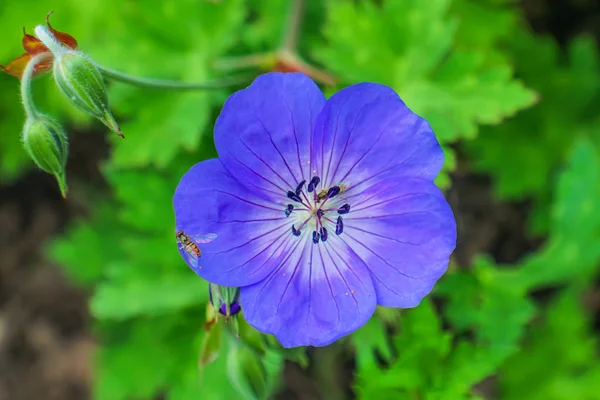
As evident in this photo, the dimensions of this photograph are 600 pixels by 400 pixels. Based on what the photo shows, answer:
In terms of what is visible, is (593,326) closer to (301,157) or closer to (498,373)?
(498,373)

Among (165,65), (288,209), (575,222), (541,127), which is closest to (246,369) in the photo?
(288,209)

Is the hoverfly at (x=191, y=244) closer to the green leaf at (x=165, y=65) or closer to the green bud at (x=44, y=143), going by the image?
the green bud at (x=44, y=143)

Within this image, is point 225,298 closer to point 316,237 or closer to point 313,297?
point 313,297

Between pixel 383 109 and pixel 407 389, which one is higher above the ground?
pixel 383 109

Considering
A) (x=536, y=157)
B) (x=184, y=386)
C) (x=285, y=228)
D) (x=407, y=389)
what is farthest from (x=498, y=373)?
(x=285, y=228)

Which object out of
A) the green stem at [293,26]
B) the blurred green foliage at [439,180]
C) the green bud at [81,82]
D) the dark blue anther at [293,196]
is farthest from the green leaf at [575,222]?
the green bud at [81,82]

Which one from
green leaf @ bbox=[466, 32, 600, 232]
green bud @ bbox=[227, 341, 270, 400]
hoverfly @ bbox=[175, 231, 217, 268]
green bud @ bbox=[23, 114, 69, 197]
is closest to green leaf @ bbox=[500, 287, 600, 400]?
green leaf @ bbox=[466, 32, 600, 232]
